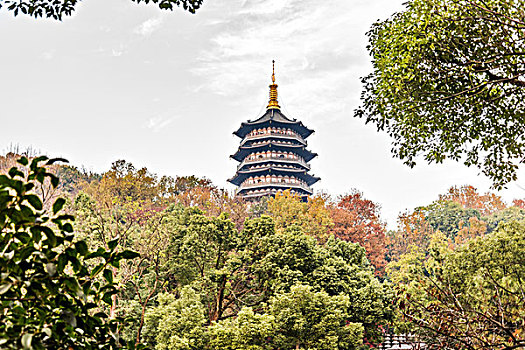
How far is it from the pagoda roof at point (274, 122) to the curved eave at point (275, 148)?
4.96 feet

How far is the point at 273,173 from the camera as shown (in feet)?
109

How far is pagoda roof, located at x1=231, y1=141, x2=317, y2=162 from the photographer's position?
110ft

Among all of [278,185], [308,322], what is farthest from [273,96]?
[308,322]

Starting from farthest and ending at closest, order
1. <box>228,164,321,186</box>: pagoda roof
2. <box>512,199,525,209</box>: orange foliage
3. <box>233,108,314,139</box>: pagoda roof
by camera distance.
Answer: <box>512,199,525,209</box>: orange foliage → <box>233,108,314,139</box>: pagoda roof → <box>228,164,321,186</box>: pagoda roof

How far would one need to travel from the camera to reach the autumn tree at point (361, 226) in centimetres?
2455

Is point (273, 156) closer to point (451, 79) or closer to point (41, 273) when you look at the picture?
point (451, 79)

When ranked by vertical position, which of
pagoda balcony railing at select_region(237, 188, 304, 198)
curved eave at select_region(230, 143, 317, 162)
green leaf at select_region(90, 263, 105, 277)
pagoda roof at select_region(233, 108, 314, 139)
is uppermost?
pagoda roof at select_region(233, 108, 314, 139)

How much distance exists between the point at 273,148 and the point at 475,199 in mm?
18839

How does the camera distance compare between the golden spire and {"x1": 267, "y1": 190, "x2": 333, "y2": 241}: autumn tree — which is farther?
the golden spire

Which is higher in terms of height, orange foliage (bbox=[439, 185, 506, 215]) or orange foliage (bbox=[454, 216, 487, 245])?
orange foliage (bbox=[439, 185, 506, 215])

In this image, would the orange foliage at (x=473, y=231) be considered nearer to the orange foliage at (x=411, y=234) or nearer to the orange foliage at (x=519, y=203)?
the orange foliage at (x=411, y=234)

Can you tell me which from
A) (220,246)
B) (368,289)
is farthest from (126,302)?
(368,289)

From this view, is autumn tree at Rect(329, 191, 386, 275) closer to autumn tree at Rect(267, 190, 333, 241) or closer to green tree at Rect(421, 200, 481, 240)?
autumn tree at Rect(267, 190, 333, 241)

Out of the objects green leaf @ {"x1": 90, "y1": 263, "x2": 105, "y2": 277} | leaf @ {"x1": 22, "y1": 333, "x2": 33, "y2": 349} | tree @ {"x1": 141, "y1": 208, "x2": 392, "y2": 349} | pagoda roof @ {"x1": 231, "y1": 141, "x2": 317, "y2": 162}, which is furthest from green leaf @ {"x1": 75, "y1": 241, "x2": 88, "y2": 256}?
pagoda roof @ {"x1": 231, "y1": 141, "x2": 317, "y2": 162}
